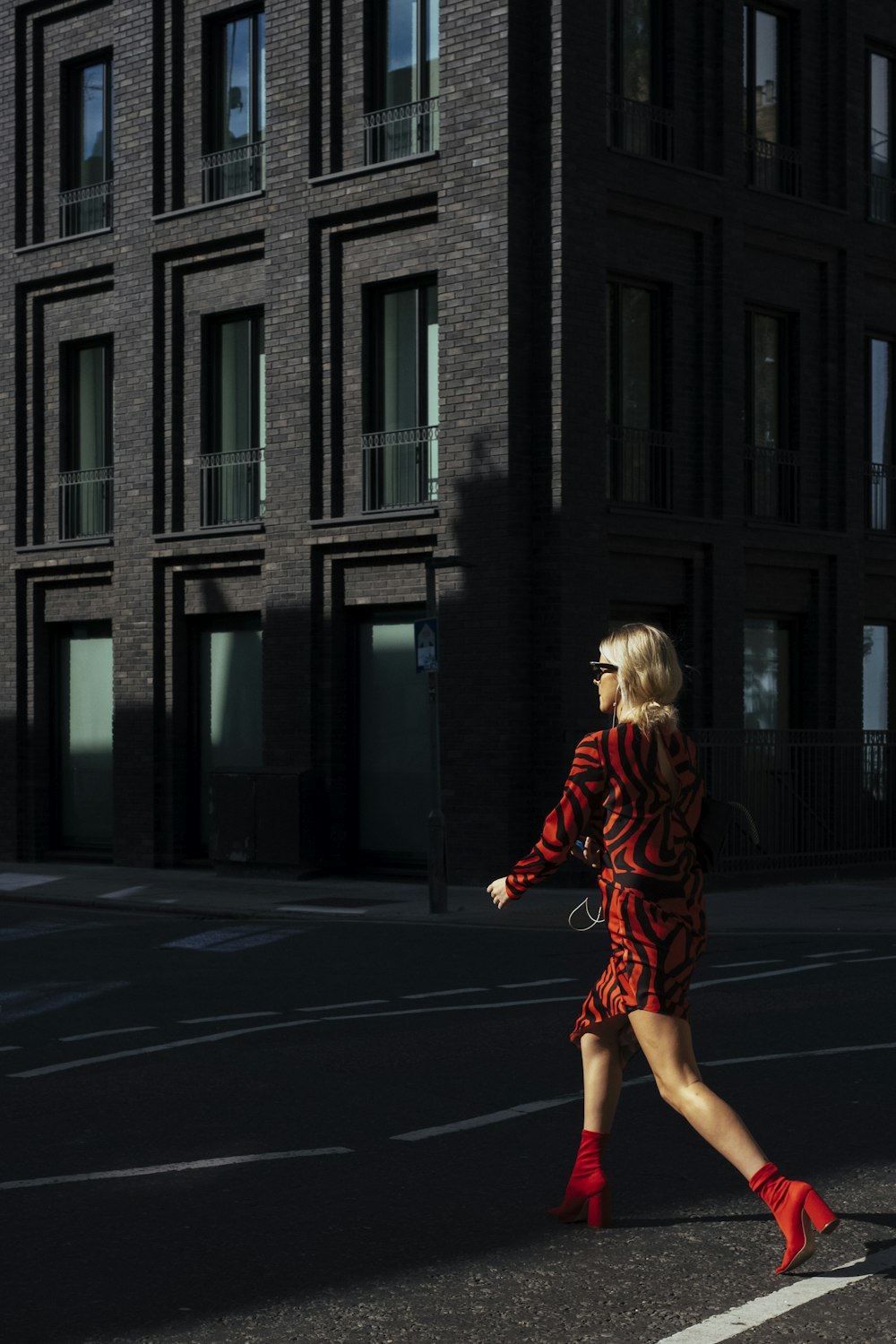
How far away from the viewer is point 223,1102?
331 inches

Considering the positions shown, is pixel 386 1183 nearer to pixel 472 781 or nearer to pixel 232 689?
pixel 472 781

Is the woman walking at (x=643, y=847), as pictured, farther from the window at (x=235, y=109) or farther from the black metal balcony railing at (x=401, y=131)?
the window at (x=235, y=109)

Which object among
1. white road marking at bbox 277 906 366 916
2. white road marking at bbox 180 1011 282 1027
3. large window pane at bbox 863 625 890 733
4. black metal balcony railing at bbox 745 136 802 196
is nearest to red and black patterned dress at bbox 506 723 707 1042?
white road marking at bbox 180 1011 282 1027

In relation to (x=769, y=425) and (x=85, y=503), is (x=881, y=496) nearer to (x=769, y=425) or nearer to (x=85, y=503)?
(x=769, y=425)

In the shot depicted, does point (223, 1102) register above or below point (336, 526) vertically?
below

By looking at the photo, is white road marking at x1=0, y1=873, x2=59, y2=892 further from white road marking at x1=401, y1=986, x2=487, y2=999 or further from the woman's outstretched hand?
the woman's outstretched hand

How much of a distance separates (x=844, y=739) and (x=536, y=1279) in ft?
65.5

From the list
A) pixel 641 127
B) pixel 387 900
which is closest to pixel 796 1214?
pixel 387 900

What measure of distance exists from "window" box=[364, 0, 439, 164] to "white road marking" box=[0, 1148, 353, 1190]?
17.4 metres

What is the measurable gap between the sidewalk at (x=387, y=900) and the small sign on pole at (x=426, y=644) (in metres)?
2.40

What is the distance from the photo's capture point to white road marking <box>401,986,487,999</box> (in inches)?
479

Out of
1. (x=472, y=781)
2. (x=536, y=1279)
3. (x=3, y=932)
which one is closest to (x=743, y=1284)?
(x=536, y=1279)

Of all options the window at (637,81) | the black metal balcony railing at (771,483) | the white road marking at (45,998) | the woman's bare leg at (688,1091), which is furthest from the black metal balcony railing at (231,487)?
the woman's bare leg at (688,1091)

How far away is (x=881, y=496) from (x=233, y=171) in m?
9.70
